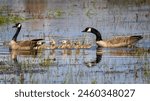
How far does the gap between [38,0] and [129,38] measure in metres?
14.8

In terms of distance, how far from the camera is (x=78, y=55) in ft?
40.5

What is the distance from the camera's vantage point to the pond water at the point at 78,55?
1034cm

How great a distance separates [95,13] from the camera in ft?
63.6

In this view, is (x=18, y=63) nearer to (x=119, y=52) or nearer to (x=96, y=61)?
(x=96, y=61)

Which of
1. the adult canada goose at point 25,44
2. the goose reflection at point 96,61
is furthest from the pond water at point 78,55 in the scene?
the adult canada goose at point 25,44

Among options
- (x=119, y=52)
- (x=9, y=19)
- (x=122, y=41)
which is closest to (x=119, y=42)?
(x=122, y=41)

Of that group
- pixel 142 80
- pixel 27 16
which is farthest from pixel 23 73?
pixel 27 16

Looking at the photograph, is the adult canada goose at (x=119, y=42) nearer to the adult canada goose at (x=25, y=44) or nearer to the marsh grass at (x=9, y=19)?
the adult canada goose at (x=25, y=44)

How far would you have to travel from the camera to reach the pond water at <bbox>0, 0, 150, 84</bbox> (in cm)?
1034

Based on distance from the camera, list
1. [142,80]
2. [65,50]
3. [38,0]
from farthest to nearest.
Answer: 1. [38,0]
2. [65,50]
3. [142,80]

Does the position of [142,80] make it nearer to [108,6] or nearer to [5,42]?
[5,42]

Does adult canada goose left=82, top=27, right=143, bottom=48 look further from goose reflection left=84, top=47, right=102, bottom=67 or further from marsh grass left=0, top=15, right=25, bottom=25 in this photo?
marsh grass left=0, top=15, right=25, bottom=25

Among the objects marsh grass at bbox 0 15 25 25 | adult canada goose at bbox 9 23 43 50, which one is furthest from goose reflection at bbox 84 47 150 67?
marsh grass at bbox 0 15 25 25

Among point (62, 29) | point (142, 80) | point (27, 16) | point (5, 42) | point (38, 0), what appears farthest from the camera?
point (38, 0)
